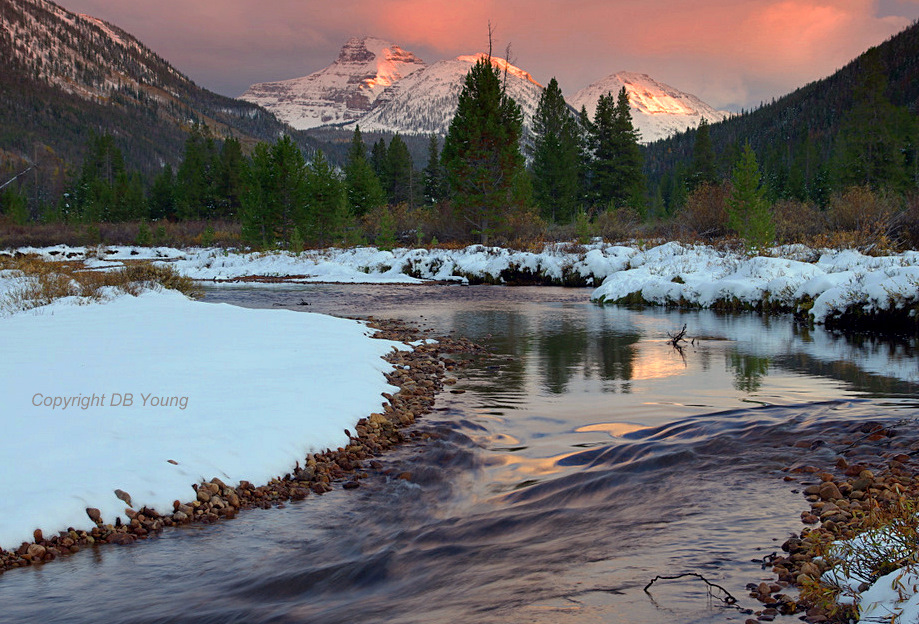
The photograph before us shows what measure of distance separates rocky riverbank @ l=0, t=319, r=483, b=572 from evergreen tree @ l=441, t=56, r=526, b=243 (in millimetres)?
35471

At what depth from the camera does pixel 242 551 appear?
15.6 ft

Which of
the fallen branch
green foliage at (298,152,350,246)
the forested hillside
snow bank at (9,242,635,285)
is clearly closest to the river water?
the fallen branch

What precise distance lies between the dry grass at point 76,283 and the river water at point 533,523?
33.3 feet

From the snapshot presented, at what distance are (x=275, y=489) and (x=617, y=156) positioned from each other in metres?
60.4

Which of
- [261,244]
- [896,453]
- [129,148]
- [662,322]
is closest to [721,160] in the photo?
[261,244]

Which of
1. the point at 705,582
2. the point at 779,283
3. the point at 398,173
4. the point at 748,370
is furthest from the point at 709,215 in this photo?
the point at 398,173

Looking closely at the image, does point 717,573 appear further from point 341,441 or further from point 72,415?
point 72,415

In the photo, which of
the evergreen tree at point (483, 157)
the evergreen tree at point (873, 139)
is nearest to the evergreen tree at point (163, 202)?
the evergreen tree at point (483, 157)

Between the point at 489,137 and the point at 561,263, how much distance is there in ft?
51.1

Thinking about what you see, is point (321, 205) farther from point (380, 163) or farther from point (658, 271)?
point (658, 271)

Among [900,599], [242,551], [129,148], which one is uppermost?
[129,148]

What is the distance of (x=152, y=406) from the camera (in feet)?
22.3

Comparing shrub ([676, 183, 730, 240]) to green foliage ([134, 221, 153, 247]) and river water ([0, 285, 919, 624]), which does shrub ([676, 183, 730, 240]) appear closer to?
river water ([0, 285, 919, 624])

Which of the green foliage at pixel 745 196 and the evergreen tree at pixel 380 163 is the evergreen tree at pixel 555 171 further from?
the green foliage at pixel 745 196
